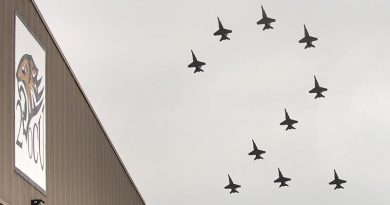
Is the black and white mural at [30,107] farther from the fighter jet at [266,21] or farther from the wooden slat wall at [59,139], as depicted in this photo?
the fighter jet at [266,21]

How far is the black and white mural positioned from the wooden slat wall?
312 millimetres

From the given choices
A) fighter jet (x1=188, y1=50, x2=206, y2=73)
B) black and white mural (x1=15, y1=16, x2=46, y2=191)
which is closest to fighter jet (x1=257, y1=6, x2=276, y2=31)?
fighter jet (x1=188, y1=50, x2=206, y2=73)

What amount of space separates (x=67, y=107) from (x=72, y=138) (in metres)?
1.24

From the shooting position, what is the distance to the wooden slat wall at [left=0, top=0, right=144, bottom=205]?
22328mm

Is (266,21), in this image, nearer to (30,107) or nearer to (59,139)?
(59,139)

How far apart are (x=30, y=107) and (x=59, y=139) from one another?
4.03m

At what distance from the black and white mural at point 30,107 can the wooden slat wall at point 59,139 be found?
0.31 meters

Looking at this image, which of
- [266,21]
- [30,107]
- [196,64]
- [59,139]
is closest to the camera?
[30,107]

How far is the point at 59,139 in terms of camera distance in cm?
2825

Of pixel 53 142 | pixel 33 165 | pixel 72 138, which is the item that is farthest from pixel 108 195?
pixel 33 165

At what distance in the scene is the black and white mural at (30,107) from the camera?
A: 915 inches

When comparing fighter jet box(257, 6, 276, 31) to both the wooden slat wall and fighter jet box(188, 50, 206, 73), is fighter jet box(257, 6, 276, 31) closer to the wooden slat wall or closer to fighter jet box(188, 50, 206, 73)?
fighter jet box(188, 50, 206, 73)

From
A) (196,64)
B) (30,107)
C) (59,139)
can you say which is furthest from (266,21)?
(30,107)

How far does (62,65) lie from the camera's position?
96.1ft
